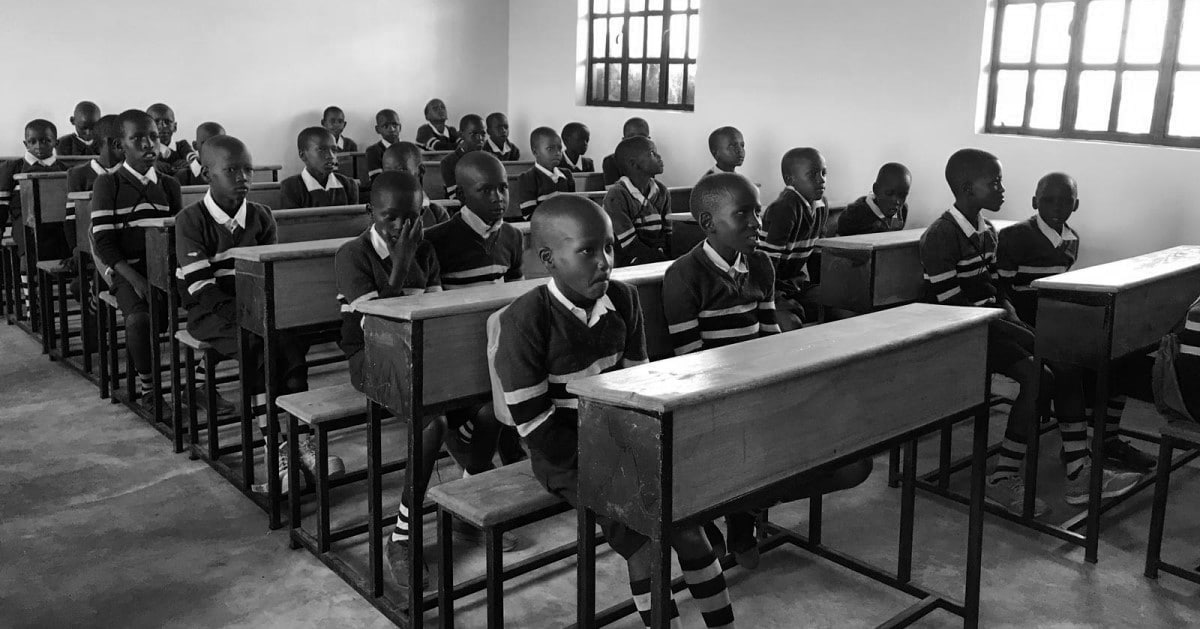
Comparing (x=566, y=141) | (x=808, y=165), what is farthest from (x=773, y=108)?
(x=808, y=165)

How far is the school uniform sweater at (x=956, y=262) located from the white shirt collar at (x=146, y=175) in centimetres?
331

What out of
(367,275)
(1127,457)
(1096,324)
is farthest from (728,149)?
(367,275)

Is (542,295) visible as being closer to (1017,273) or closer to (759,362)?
(759,362)

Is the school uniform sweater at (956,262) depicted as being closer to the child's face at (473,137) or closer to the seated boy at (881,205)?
the seated boy at (881,205)

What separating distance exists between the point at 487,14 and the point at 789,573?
26.7 feet

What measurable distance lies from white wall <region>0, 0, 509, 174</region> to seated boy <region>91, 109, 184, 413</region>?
4411mm

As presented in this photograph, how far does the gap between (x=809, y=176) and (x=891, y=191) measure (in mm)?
535

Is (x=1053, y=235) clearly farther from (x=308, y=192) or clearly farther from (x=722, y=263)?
(x=308, y=192)

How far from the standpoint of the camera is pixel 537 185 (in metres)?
6.43

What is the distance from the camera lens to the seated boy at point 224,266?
3717 millimetres

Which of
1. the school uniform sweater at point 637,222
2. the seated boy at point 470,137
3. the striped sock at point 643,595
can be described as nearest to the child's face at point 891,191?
the school uniform sweater at point 637,222

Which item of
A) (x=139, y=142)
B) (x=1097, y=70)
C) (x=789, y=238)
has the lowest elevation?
(x=789, y=238)

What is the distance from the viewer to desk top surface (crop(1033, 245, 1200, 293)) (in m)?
3.22

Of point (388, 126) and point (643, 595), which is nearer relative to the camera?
point (643, 595)
